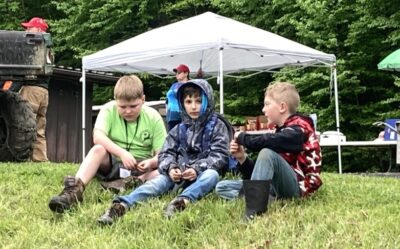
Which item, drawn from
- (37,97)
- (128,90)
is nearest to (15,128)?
(37,97)

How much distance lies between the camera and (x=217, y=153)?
16.4 ft

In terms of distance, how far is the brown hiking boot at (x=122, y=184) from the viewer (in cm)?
520

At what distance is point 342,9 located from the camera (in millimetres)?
17344

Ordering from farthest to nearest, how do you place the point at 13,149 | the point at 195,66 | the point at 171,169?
1. the point at 195,66
2. the point at 13,149
3. the point at 171,169

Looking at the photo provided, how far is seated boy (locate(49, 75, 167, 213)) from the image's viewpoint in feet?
16.5

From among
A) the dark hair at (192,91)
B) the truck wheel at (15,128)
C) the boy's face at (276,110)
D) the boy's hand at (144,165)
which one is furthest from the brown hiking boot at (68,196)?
the truck wheel at (15,128)

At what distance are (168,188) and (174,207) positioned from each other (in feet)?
1.91

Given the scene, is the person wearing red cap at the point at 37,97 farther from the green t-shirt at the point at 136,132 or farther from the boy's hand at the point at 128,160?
the boy's hand at the point at 128,160

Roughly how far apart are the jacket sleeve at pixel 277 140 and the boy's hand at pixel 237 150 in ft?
0.35

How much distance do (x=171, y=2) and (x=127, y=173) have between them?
59.6ft

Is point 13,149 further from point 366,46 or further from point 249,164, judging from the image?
point 366,46

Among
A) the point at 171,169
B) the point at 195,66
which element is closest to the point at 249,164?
the point at 171,169

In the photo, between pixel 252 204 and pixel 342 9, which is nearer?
pixel 252 204

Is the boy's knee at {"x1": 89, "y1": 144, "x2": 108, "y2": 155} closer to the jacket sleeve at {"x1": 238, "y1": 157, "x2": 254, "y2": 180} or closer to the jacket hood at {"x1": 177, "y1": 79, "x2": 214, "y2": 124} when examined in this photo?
the jacket hood at {"x1": 177, "y1": 79, "x2": 214, "y2": 124}
